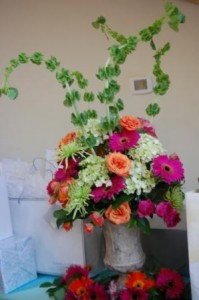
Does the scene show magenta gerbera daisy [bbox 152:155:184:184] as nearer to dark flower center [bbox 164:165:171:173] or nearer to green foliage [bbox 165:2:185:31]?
dark flower center [bbox 164:165:171:173]

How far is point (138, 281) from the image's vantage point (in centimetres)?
93

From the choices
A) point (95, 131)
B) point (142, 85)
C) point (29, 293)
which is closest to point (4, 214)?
point (29, 293)

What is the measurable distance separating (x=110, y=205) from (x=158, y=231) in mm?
371

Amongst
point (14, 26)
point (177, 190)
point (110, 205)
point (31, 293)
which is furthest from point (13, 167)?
point (14, 26)

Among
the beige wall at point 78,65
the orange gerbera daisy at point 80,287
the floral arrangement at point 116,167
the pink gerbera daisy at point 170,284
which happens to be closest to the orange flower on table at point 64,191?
the floral arrangement at point 116,167

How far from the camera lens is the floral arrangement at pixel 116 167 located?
2.98 feet

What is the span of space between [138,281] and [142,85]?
930mm

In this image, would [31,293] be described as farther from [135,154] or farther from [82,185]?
[135,154]

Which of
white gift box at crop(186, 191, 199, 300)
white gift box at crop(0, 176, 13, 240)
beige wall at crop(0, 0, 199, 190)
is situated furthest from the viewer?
beige wall at crop(0, 0, 199, 190)

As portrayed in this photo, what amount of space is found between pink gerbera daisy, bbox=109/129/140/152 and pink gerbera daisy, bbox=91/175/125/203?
78 mm

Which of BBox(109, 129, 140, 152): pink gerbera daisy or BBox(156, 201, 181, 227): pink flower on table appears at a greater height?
BBox(109, 129, 140, 152): pink gerbera daisy

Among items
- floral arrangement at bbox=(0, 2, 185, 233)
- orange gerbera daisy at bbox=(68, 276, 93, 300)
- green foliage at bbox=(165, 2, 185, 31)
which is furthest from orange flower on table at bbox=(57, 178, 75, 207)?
green foliage at bbox=(165, 2, 185, 31)

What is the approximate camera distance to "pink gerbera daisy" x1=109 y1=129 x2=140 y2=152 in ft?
3.02

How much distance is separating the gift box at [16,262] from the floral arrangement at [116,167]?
0.32 metres
